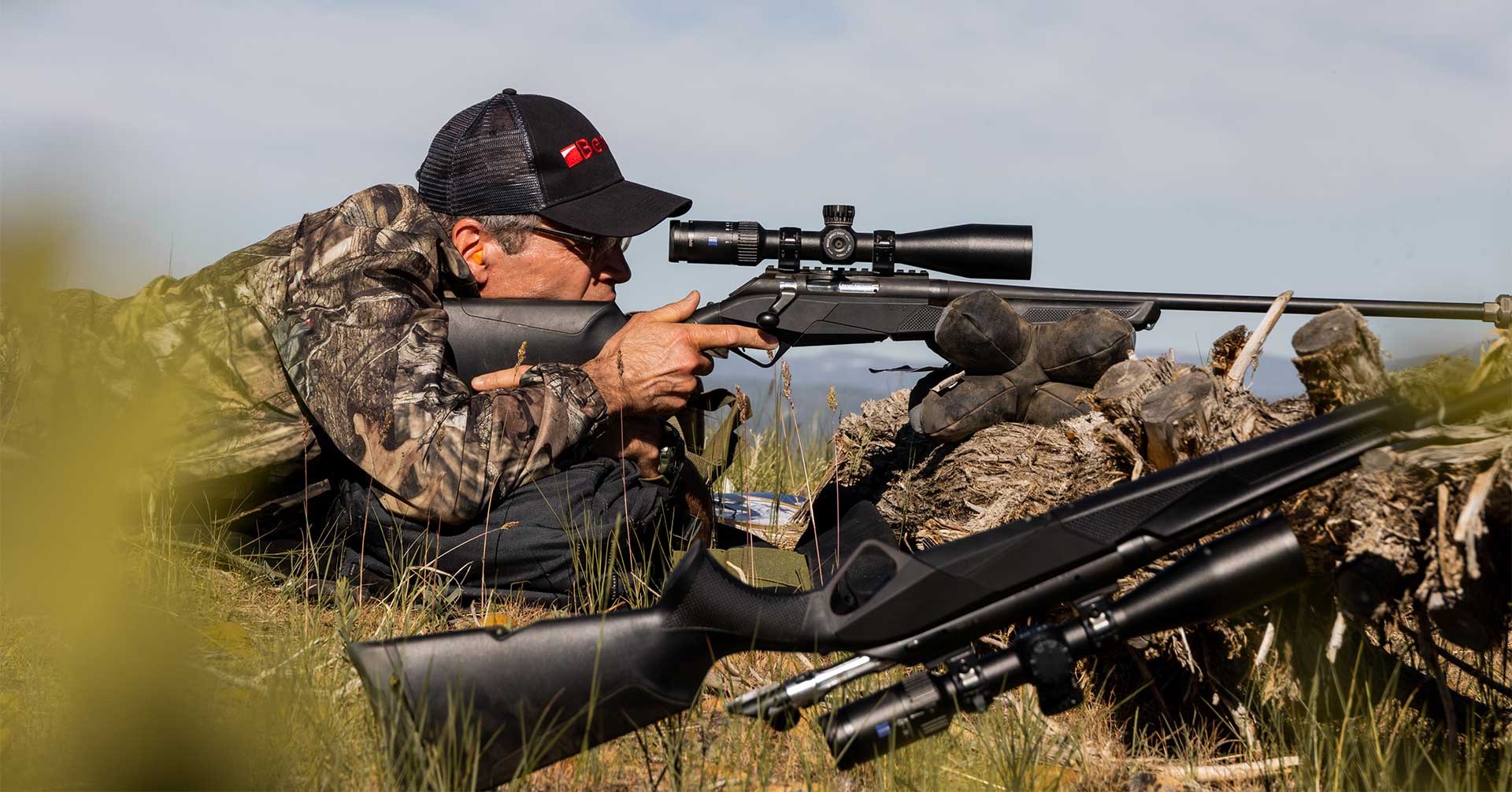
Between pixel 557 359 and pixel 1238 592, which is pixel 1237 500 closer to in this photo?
pixel 1238 592

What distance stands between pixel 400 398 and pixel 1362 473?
2.89 metres

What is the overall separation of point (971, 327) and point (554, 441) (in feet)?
5.28

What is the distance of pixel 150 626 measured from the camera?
3.39 ft

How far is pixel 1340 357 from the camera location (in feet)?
8.45

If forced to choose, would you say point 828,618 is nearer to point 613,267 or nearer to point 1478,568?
point 1478,568

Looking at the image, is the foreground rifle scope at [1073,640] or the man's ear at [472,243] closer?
the foreground rifle scope at [1073,640]

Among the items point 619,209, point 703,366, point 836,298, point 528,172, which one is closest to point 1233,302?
point 836,298

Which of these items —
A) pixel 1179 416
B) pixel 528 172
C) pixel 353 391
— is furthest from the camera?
pixel 528 172

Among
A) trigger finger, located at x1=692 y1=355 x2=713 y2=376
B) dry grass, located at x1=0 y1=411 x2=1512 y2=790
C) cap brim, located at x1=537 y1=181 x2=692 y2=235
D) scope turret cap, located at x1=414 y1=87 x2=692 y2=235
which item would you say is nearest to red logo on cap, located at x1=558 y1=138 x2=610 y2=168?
scope turret cap, located at x1=414 y1=87 x2=692 y2=235

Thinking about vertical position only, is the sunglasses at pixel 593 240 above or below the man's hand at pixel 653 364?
above

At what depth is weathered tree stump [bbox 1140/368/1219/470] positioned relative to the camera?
299cm

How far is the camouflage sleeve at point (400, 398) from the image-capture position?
3904 millimetres

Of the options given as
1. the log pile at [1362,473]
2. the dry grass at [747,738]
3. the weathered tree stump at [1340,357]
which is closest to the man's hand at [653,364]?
the dry grass at [747,738]

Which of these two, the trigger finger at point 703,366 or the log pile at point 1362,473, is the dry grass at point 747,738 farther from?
the trigger finger at point 703,366
